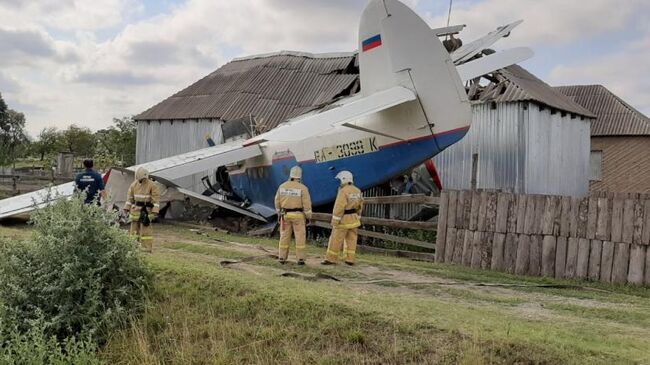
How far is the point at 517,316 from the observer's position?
782 cm

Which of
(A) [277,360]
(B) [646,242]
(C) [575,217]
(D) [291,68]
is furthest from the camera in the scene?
(D) [291,68]

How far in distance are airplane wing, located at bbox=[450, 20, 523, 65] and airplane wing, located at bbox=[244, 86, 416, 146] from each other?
6217 mm

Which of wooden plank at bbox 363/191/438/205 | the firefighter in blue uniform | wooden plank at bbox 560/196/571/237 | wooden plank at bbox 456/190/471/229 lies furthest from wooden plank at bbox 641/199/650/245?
the firefighter in blue uniform

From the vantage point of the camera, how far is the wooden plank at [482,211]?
1250 centimetres

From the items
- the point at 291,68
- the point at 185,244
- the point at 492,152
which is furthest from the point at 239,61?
the point at 185,244

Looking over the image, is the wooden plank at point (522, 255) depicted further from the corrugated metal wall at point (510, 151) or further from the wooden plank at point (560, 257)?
the corrugated metal wall at point (510, 151)

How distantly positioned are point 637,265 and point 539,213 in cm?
191

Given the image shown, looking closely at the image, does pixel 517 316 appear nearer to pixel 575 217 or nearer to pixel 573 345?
pixel 573 345

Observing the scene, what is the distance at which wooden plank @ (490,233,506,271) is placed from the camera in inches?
477

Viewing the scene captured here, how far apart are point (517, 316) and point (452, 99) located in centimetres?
775

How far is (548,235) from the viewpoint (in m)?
11.5

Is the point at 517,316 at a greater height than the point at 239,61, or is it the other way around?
the point at 239,61

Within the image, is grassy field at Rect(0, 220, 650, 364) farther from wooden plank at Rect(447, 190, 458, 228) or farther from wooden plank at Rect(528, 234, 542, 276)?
wooden plank at Rect(447, 190, 458, 228)

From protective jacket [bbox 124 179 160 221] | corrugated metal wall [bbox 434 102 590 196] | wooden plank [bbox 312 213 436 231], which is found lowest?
wooden plank [bbox 312 213 436 231]
